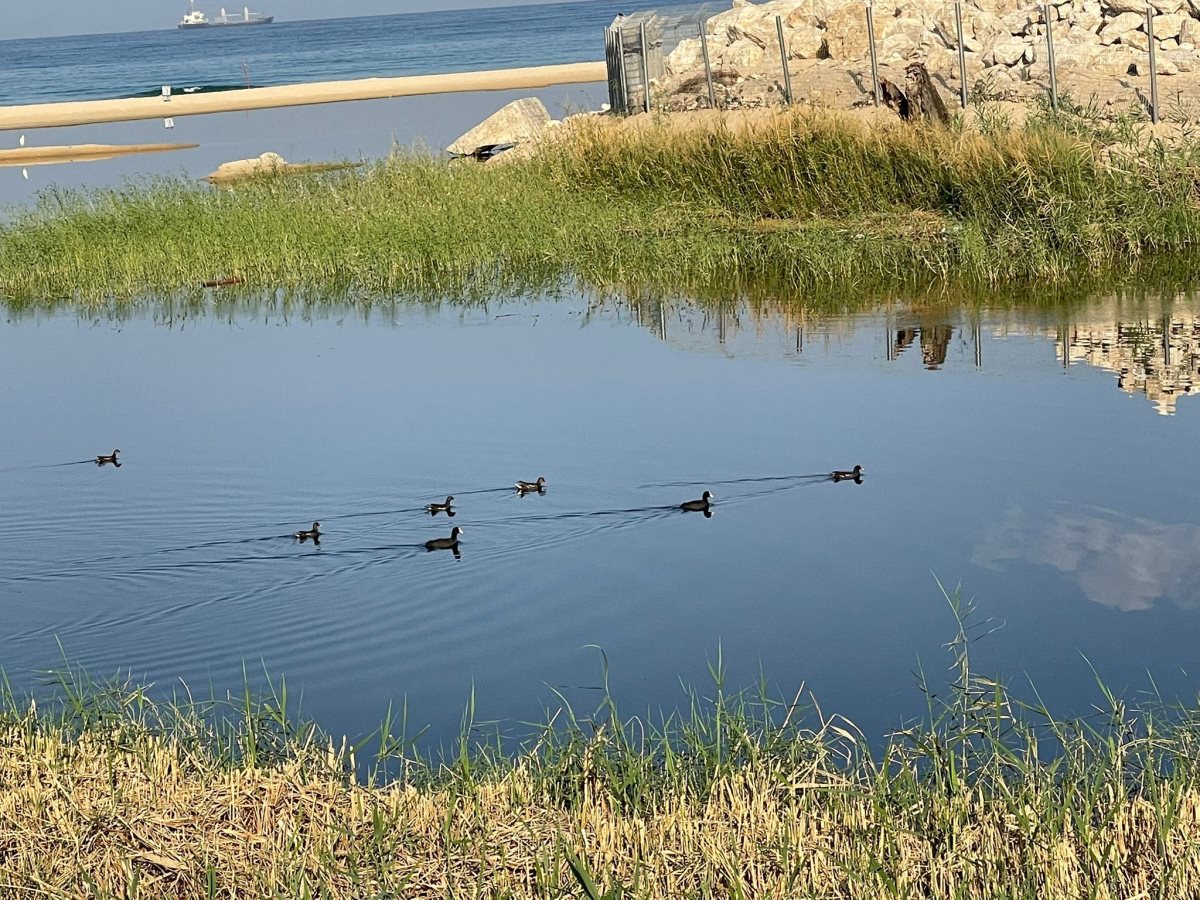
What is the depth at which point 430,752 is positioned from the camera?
233 inches

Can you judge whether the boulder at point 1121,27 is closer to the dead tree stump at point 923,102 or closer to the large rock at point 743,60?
the large rock at point 743,60

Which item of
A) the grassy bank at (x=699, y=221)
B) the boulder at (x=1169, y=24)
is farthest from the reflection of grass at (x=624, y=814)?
the boulder at (x=1169, y=24)

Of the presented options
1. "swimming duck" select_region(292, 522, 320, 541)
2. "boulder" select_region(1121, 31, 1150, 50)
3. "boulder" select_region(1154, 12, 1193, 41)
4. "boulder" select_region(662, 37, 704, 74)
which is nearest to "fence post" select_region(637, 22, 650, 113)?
"boulder" select_region(662, 37, 704, 74)

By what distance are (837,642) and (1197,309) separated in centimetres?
791

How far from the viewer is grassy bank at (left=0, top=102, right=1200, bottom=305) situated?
15.5 meters

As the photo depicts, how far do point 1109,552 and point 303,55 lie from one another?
8779 cm

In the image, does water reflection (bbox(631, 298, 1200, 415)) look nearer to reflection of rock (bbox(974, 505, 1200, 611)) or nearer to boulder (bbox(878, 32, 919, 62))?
→ reflection of rock (bbox(974, 505, 1200, 611))

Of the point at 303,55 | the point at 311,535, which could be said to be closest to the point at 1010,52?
the point at 311,535

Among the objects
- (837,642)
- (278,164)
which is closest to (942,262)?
(837,642)

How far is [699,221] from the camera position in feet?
57.9

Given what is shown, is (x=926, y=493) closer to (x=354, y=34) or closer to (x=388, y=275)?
(x=388, y=275)

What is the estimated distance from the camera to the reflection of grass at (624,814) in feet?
14.5

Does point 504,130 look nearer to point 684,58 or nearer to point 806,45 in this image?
point 684,58

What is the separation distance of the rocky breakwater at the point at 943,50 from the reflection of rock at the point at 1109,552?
14109mm
